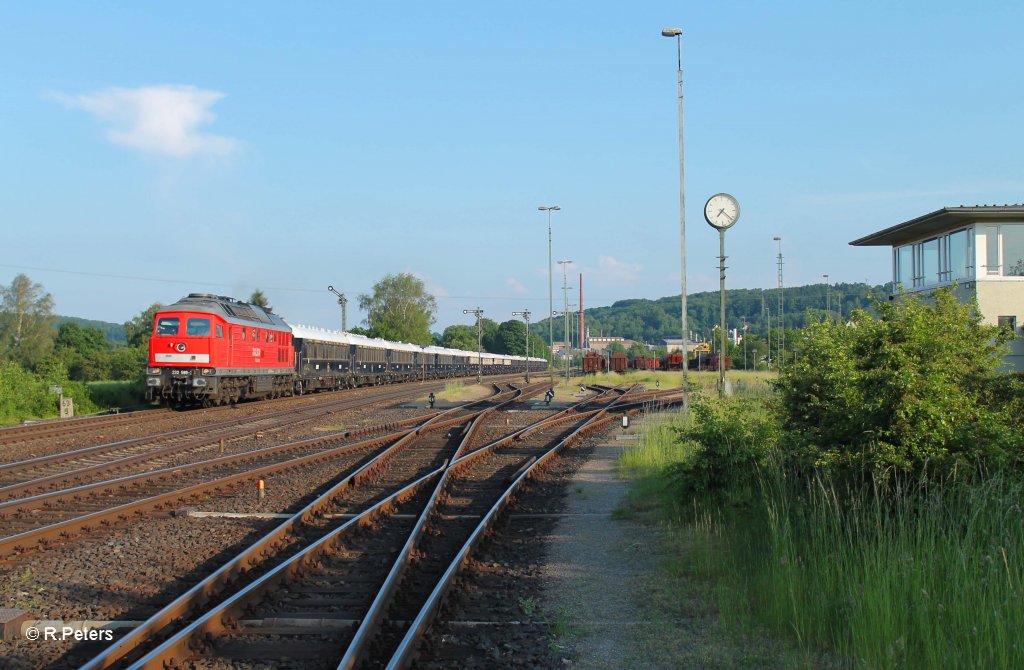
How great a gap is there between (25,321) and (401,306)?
46469 mm

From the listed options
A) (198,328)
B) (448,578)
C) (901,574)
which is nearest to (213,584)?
(448,578)

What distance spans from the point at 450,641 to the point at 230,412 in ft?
76.7

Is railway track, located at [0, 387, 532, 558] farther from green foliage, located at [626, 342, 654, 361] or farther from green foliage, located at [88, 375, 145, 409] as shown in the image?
green foliage, located at [626, 342, 654, 361]

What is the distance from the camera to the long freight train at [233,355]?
2686 cm

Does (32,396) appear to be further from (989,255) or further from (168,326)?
(989,255)

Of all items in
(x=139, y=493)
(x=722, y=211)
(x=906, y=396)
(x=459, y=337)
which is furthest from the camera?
(x=459, y=337)

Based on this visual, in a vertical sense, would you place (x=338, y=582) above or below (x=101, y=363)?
below

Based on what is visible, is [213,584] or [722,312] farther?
[722,312]

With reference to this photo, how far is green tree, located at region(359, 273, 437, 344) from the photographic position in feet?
380

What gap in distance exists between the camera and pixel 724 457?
33.7ft

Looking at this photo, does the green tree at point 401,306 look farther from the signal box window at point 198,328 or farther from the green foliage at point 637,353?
the signal box window at point 198,328

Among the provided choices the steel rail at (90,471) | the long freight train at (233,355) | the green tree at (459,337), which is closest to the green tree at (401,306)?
the green tree at (459,337)

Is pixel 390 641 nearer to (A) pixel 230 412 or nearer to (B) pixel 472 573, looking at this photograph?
(B) pixel 472 573

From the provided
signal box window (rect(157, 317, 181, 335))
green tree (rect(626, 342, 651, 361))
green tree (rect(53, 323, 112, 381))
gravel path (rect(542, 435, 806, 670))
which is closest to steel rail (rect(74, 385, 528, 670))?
gravel path (rect(542, 435, 806, 670))
